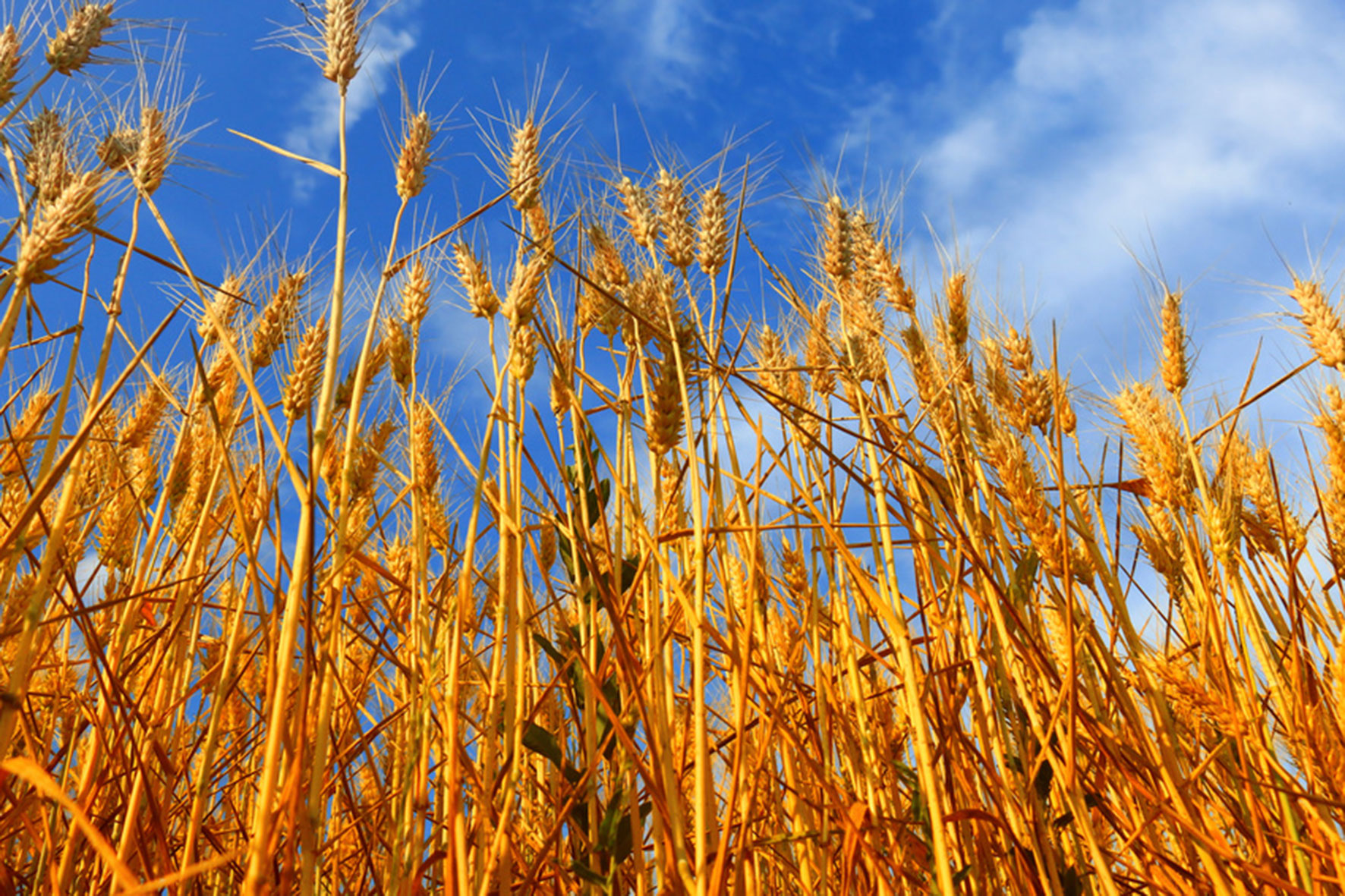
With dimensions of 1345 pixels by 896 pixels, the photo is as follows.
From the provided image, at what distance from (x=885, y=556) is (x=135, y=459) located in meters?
2.14

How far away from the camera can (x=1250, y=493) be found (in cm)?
244

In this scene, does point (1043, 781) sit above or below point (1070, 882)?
above

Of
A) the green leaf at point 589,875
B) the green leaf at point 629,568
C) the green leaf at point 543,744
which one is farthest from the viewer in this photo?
the green leaf at point 629,568

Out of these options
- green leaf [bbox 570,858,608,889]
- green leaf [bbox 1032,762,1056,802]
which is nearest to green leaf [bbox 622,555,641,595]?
green leaf [bbox 570,858,608,889]

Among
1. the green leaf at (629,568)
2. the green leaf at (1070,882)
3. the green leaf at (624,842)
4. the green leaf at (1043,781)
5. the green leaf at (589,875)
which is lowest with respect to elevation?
the green leaf at (1070,882)

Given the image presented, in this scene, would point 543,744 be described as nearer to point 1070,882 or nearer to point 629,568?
point 629,568

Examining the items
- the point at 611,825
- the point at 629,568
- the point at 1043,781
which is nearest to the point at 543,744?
the point at 611,825

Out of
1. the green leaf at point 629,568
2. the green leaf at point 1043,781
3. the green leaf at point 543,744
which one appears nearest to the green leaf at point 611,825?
the green leaf at point 543,744

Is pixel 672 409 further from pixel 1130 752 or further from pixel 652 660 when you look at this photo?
pixel 1130 752

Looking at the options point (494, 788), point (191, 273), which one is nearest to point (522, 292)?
point (191, 273)

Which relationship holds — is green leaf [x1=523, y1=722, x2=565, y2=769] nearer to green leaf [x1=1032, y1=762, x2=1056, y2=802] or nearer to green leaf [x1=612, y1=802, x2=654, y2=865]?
green leaf [x1=612, y1=802, x2=654, y2=865]

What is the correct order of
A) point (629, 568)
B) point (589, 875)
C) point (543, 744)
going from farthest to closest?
point (629, 568)
point (543, 744)
point (589, 875)

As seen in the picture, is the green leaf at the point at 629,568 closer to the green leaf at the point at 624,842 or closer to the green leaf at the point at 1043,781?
the green leaf at the point at 624,842

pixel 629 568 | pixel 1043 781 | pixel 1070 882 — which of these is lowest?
pixel 1070 882
